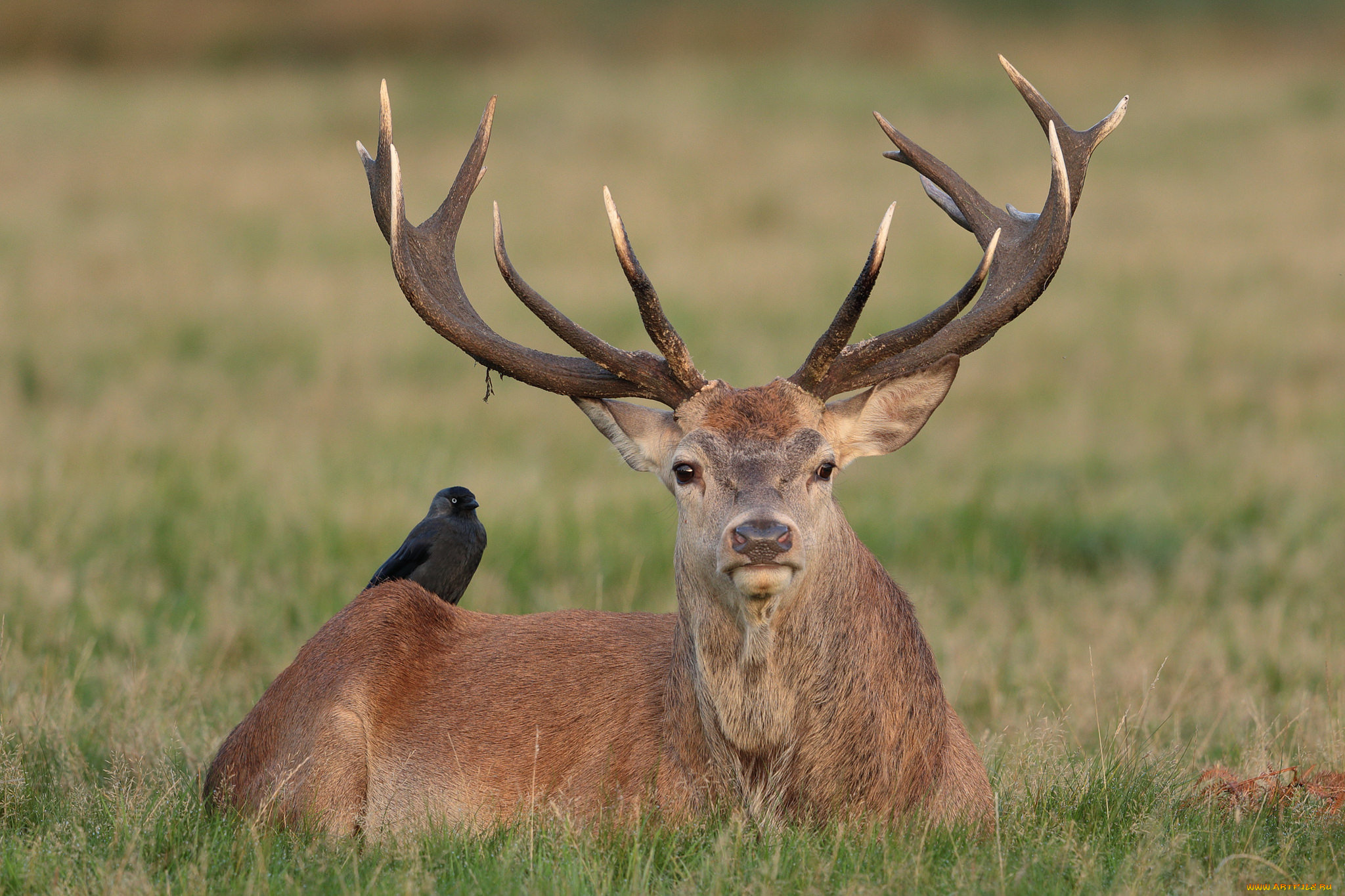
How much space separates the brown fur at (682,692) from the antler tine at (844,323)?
8 centimetres

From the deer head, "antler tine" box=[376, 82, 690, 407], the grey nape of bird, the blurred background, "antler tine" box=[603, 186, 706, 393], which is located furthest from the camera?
the blurred background

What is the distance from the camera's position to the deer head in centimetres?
453

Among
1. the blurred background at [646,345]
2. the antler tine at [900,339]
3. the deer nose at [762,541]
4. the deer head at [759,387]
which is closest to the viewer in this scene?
the deer nose at [762,541]

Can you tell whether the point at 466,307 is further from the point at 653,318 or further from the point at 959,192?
the point at 959,192

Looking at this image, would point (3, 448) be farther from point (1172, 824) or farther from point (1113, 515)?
point (1172, 824)

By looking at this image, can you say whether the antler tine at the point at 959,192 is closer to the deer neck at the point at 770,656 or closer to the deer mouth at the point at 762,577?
the deer neck at the point at 770,656

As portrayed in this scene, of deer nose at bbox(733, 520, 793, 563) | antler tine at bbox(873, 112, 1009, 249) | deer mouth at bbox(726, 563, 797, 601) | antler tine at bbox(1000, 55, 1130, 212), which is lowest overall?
deer mouth at bbox(726, 563, 797, 601)

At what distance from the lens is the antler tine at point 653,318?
189 inches

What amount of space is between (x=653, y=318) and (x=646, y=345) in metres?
10.0

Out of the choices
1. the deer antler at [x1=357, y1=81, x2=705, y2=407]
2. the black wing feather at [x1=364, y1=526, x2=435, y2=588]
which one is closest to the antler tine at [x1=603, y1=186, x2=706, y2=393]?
the deer antler at [x1=357, y1=81, x2=705, y2=407]

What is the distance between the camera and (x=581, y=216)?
20.6m

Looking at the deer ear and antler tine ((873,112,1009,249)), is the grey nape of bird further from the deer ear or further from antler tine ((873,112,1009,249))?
antler tine ((873,112,1009,249))

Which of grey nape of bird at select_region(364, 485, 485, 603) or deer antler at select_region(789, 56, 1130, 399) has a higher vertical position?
deer antler at select_region(789, 56, 1130, 399)

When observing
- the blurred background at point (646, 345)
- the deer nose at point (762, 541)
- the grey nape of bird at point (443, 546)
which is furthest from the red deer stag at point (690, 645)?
the blurred background at point (646, 345)
